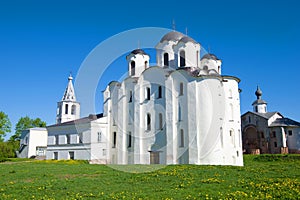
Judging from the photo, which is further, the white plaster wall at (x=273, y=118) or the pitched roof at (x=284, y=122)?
the white plaster wall at (x=273, y=118)

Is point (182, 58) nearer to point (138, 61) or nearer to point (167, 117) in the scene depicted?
point (138, 61)

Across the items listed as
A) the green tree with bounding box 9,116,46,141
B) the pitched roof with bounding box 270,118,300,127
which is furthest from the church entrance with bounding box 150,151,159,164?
the green tree with bounding box 9,116,46,141

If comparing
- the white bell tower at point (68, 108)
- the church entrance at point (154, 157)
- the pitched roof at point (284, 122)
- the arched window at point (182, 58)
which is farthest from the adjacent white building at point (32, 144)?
the pitched roof at point (284, 122)

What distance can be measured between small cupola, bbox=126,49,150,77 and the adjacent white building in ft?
108

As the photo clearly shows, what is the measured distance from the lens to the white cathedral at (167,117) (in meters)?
33.6

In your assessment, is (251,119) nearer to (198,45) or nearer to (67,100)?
(198,45)

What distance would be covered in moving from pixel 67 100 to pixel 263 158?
42347 millimetres

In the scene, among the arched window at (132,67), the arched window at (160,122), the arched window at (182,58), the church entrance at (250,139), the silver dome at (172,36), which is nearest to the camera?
the arched window at (160,122)

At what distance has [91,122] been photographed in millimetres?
41125

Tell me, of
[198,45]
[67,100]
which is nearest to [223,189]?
[198,45]

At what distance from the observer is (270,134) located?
190 ft

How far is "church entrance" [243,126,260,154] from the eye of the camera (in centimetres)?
5961

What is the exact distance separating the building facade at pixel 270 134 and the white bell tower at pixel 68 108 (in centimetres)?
3736

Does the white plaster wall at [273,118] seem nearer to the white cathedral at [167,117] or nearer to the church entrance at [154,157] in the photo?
the white cathedral at [167,117]
